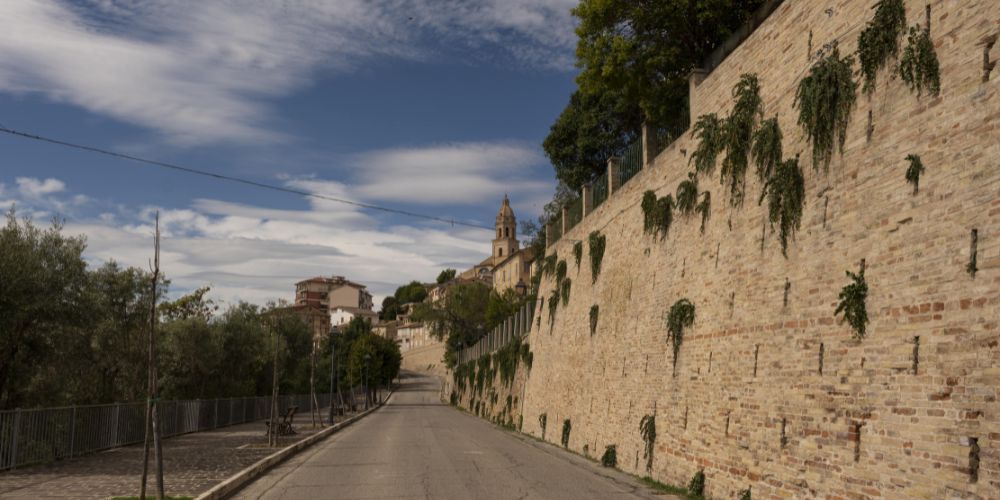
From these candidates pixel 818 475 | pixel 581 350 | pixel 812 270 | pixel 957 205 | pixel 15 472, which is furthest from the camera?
pixel 581 350

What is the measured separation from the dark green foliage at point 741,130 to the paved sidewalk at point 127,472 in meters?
10.4

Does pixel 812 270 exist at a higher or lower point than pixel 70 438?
higher

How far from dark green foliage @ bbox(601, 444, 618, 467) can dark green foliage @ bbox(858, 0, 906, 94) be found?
11.5 m

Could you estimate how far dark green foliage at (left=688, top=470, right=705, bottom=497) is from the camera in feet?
42.1

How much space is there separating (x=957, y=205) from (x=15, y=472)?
16822mm

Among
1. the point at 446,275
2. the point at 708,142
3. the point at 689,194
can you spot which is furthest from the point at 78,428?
the point at 446,275

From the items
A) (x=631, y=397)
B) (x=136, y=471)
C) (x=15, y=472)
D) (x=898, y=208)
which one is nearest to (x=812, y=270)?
(x=898, y=208)

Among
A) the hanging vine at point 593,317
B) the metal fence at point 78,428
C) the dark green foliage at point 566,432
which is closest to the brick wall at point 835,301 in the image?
the hanging vine at point 593,317

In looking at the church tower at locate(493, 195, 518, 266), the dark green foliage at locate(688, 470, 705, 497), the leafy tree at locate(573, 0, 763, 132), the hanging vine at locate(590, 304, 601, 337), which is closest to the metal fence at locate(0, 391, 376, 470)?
the dark green foliage at locate(688, 470, 705, 497)

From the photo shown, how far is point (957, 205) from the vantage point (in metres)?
7.54

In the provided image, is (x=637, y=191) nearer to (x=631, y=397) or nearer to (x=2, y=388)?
(x=631, y=397)

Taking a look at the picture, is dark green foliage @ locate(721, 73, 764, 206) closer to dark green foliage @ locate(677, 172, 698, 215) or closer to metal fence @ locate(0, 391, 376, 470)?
dark green foliage @ locate(677, 172, 698, 215)

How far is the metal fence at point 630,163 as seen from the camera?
71.4 feet

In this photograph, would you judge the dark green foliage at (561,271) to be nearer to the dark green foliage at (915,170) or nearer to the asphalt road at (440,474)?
the asphalt road at (440,474)
